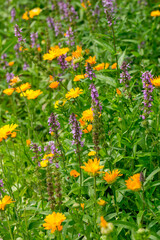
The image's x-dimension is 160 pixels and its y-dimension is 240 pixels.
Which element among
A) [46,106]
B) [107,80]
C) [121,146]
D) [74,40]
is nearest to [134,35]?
[74,40]

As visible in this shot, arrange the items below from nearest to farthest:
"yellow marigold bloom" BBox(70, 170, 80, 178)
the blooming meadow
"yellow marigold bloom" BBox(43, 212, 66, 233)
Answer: "yellow marigold bloom" BBox(43, 212, 66, 233), the blooming meadow, "yellow marigold bloom" BBox(70, 170, 80, 178)

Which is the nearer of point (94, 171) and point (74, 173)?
point (94, 171)

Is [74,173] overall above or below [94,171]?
below

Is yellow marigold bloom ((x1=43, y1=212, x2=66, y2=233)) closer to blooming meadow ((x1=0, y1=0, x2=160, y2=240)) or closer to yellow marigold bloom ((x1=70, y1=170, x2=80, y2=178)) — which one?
blooming meadow ((x1=0, y1=0, x2=160, y2=240))


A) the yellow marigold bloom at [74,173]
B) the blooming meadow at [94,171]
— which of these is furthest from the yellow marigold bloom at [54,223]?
the yellow marigold bloom at [74,173]

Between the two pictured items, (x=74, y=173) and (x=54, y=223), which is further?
(x=74, y=173)

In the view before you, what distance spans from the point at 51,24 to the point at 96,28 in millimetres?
1017

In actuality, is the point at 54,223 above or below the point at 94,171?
below

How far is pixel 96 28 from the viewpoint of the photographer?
175 inches

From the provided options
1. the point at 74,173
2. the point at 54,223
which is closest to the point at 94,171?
the point at 54,223

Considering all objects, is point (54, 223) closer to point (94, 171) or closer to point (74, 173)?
point (94, 171)

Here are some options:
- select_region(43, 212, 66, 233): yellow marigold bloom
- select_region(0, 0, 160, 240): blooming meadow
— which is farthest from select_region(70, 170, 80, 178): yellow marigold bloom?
select_region(43, 212, 66, 233): yellow marigold bloom

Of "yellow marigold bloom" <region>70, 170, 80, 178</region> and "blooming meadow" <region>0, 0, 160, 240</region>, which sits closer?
"blooming meadow" <region>0, 0, 160, 240</region>

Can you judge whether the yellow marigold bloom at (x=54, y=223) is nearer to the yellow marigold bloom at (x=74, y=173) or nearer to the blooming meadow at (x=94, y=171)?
the blooming meadow at (x=94, y=171)
